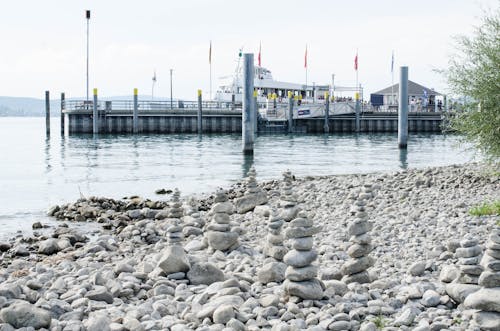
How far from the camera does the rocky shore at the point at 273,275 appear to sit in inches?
190

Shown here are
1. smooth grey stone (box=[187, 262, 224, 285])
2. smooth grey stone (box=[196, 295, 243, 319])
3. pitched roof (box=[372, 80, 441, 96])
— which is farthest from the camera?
pitched roof (box=[372, 80, 441, 96])

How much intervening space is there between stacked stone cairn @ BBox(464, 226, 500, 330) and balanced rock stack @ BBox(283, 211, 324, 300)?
1186mm

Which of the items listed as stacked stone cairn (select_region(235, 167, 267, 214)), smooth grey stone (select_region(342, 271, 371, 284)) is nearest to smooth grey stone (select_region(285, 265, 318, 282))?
smooth grey stone (select_region(342, 271, 371, 284))

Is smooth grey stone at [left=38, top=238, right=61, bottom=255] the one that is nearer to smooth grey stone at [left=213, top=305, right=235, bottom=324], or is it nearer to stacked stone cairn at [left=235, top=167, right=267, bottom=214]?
stacked stone cairn at [left=235, top=167, right=267, bottom=214]

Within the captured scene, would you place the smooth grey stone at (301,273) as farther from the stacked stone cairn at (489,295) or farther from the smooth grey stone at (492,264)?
the smooth grey stone at (492,264)

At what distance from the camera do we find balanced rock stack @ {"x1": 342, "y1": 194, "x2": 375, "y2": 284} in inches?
243

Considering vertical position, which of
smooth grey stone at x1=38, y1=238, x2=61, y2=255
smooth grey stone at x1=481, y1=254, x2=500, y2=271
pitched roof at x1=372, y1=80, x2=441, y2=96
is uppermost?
pitched roof at x1=372, y1=80, x2=441, y2=96

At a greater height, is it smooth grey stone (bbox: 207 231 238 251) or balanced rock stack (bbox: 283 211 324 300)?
balanced rock stack (bbox: 283 211 324 300)

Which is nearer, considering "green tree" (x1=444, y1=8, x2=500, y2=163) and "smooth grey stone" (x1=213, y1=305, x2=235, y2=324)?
"smooth grey stone" (x1=213, y1=305, x2=235, y2=324)

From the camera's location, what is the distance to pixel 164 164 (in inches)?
1038

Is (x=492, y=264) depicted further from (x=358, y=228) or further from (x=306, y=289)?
(x=358, y=228)

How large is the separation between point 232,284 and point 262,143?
33285mm

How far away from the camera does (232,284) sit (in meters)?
5.65

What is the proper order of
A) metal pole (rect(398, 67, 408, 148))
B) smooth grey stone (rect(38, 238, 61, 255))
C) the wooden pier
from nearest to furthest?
smooth grey stone (rect(38, 238, 61, 255))
metal pole (rect(398, 67, 408, 148))
the wooden pier
